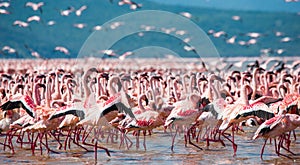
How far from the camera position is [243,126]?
16.4 meters

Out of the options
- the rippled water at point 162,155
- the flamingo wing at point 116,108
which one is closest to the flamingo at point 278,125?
the rippled water at point 162,155

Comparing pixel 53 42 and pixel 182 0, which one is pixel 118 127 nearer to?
pixel 53 42

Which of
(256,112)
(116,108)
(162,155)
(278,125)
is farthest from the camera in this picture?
(162,155)

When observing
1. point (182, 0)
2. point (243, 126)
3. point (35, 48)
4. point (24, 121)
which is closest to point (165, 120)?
point (24, 121)

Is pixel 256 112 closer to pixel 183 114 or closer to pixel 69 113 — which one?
pixel 183 114

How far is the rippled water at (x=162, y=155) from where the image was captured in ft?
37.8

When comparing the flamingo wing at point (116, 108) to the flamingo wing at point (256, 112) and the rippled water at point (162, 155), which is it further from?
the flamingo wing at point (256, 112)

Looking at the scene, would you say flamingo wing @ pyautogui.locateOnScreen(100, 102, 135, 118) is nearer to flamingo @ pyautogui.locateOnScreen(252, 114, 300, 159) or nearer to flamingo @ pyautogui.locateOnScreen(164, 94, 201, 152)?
flamingo @ pyautogui.locateOnScreen(164, 94, 201, 152)

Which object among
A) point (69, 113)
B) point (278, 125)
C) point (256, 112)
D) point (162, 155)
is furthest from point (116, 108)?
point (278, 125)

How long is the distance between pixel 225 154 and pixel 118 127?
1991mm

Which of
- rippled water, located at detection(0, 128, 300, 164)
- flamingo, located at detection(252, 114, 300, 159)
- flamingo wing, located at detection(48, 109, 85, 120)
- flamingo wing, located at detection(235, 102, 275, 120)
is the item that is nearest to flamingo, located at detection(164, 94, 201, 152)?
rippled water, located at detection(0, 128, 300, 164)

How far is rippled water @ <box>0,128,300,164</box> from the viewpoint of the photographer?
11508 mm

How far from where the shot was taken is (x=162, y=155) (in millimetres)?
12219

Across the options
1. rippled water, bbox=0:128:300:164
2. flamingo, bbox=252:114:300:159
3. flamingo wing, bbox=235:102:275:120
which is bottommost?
rippled water, bbox=0:128:300:164
